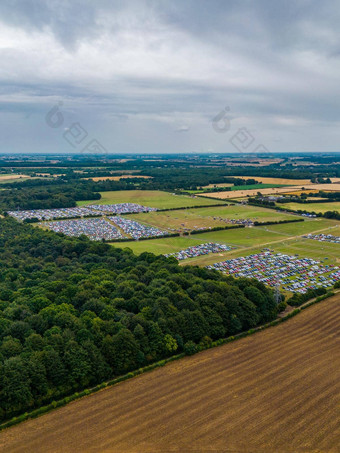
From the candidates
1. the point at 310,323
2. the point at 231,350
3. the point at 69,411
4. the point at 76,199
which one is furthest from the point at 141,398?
the point at 76,199

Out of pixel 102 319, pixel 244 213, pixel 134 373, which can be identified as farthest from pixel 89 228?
pixel 134 373

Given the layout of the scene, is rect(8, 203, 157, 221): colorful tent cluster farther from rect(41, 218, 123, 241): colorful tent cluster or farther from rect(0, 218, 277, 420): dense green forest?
rect(0, 218, 277, 420): dense green forest

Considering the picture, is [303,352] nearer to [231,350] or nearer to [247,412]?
[231,350]

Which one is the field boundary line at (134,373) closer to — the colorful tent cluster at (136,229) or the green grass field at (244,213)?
the colorful tent cluster at (136,229)

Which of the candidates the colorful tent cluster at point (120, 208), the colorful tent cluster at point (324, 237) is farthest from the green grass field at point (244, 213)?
the colorful tent cluster at point (324, 237)

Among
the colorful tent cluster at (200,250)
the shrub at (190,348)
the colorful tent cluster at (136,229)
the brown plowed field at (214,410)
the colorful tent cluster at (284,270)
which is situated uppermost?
the colorful tent cluster at (136,229)

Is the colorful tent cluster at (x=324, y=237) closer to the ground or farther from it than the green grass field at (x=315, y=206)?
closer to the ground
